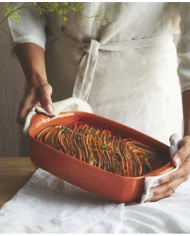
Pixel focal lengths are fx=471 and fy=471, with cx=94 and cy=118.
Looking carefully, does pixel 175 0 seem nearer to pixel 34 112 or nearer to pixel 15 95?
pixel 34 112

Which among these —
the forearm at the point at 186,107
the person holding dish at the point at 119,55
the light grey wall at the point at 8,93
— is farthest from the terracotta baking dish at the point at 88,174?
the light grey wall at the point at 8,93

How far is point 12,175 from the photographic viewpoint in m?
0.95

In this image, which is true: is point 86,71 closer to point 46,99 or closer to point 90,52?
point 90,52

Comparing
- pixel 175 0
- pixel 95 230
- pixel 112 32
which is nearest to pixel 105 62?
pixel 112 32

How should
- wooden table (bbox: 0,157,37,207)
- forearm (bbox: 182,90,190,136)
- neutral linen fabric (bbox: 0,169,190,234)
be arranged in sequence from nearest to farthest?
neutral linen fabric (bbox: 0,169,190,234) → wooden table (bbox: 0,157,37,207) → forearm (bbox: 182,90,190,136)

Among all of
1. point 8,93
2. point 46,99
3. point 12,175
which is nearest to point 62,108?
point 46,99

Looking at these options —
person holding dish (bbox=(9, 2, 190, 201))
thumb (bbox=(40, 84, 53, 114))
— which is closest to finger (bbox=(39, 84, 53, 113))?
thumb (bbox=(40, 84, 53, 114))

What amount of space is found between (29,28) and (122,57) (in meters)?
0.24

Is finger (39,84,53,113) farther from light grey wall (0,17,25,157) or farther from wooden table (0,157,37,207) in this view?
light grey wall (0,17,25,157)

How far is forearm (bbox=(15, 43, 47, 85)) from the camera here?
104 cm

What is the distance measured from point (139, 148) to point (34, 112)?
0.22 metres

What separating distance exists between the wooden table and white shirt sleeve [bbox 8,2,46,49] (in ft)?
1.00

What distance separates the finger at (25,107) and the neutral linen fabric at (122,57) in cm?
19

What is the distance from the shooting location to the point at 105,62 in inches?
45.1
